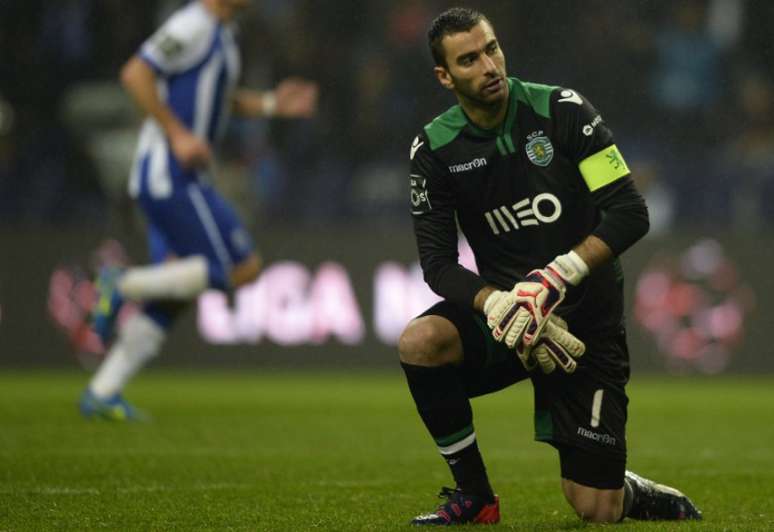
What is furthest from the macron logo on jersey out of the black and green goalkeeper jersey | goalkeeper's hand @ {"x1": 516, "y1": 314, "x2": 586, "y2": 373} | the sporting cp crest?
goalkeeper's hand @ {"x1": 516, "y1": 314, "x2": 586, "y2": 373}

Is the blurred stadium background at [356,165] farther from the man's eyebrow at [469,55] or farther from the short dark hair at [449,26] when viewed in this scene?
the man's eyebrow at [469,55]

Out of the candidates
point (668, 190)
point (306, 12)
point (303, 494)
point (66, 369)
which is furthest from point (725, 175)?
point (303, 494)

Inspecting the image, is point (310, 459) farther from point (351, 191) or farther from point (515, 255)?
point (351, 191)

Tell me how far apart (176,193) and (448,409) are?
13.2 ft

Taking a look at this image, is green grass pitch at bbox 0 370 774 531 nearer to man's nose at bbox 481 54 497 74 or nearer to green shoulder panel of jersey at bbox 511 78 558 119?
green shoulder panel of jersey at bbox 511 78 558 119

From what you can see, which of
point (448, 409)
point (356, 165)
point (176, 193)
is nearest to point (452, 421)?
point (448, 409)

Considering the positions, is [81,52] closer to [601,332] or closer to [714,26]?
[714,26]

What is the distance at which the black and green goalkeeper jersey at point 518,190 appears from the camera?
4.99 metres

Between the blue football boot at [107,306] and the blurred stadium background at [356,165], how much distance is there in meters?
3.92

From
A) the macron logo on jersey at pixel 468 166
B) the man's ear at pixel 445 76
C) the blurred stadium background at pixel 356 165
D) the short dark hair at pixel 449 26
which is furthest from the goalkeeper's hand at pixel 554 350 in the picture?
the blurred stadium background at pixel 356 165

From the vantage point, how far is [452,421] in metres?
4.97

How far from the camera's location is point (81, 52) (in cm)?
1400

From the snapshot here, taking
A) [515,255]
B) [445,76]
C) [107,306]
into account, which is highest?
[445,76]

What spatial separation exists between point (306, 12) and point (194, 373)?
373 centimetres
